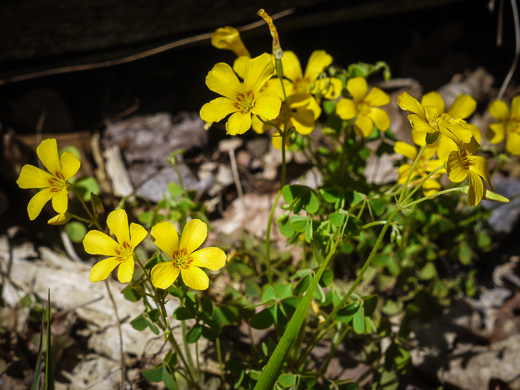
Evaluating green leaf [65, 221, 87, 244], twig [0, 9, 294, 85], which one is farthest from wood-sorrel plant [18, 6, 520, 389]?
twig [0, 9, 294, 85]

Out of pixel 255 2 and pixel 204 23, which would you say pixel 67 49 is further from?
pixel 255 2

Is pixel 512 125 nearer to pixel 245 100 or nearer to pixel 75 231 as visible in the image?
pixel 245 100

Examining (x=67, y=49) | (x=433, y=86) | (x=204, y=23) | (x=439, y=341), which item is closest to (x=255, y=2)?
(x=204, y=23)

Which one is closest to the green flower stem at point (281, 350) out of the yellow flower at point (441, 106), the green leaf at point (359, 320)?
the green leaf at point (359, 320)

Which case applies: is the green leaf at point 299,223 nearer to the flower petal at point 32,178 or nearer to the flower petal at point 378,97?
the flower petal at point 378,97

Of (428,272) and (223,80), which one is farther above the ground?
(223,80)

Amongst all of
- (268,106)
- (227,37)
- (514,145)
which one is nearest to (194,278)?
(268,106)

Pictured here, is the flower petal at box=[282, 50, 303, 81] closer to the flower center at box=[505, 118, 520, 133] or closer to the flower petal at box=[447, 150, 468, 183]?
the flower petal at box=[447, 150, 468, 183]
